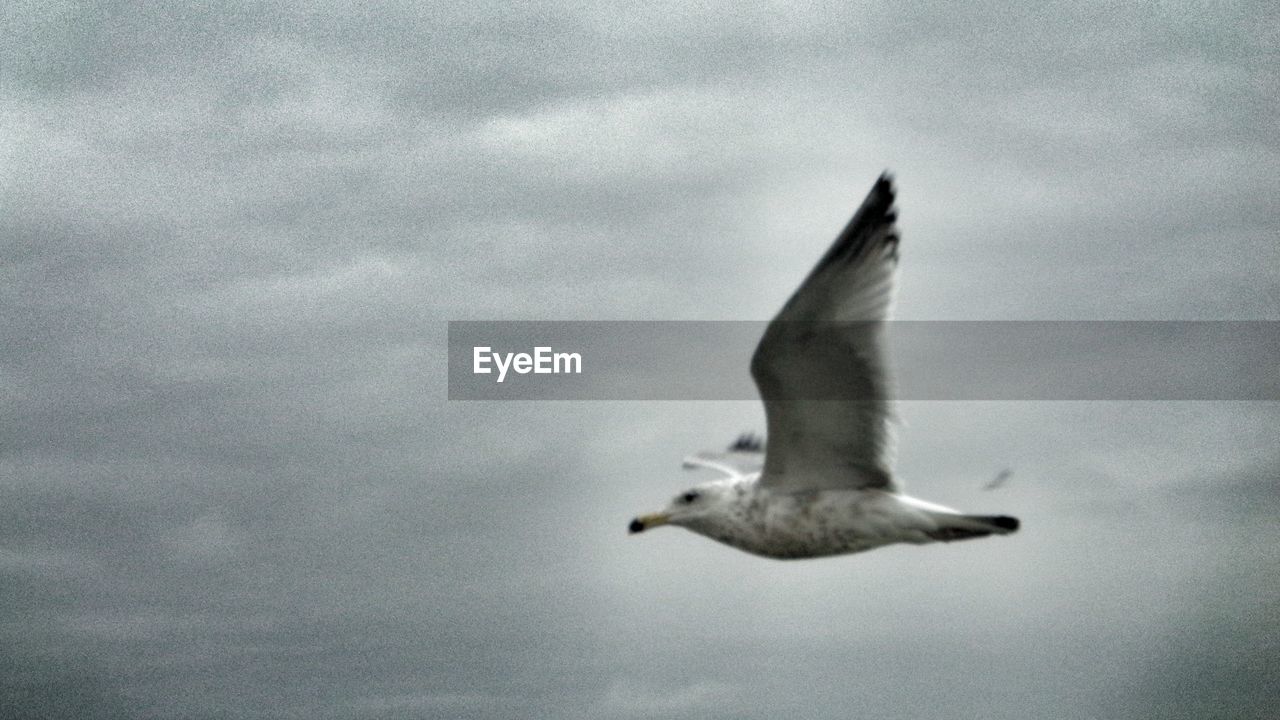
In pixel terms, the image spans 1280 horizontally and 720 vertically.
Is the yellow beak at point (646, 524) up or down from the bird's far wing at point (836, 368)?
down

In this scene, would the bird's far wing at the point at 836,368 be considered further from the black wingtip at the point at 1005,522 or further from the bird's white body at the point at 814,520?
the black wingtip at the point at 1005,522

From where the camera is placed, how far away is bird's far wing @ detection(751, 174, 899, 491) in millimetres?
15023

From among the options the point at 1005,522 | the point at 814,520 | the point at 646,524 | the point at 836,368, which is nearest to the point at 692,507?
the point at 646,524

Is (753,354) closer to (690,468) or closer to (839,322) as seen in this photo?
(839,322)

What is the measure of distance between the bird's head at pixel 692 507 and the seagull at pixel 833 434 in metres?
0.02

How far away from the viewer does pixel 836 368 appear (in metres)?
15.6

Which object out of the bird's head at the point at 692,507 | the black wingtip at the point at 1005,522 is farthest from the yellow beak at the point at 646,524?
the black wingtip at the point at 1005,522

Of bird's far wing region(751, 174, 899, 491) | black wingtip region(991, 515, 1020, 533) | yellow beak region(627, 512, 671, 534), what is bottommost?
black wingtip region(991, 515, 1020, 533)

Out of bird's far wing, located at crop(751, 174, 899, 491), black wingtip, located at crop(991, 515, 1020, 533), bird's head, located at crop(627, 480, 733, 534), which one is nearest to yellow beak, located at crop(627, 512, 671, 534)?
bird's head, located at crop(627, 480, 733, 534)

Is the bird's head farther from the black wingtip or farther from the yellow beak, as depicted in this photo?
the black wingtip

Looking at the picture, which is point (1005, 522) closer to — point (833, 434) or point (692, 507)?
point (833, 434)

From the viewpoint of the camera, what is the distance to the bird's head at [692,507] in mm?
16969

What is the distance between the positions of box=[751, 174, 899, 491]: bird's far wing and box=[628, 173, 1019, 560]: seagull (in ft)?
0.04

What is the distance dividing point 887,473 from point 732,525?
184 centimetres
